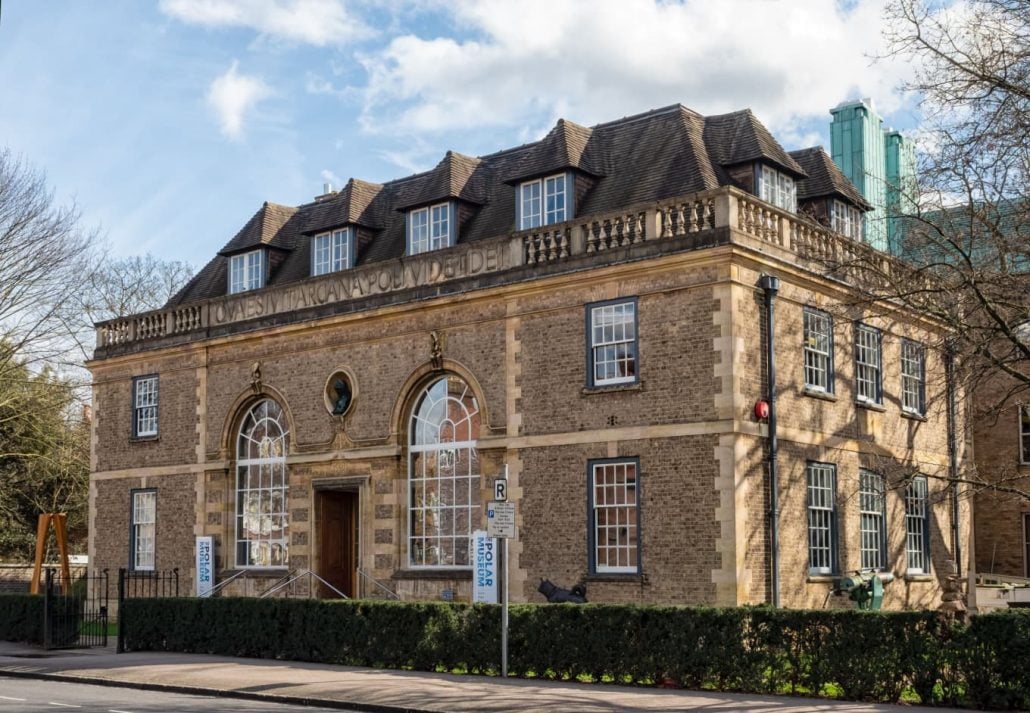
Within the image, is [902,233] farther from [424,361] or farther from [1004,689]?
[424,361]

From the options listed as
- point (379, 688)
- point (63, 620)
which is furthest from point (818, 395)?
point (63, 620)

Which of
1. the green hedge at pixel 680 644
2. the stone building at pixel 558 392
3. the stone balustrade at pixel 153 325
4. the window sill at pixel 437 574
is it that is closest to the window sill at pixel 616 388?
the stone building at pixel 558 392

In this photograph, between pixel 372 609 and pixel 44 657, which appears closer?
pixel 372 609

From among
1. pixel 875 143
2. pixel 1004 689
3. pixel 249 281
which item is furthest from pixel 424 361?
pixel 875 143

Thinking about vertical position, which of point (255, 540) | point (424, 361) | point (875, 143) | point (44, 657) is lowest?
point (44, 657)

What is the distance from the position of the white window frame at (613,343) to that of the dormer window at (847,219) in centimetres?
640

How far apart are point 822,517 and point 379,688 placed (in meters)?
10.3

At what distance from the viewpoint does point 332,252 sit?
3209 centimetres

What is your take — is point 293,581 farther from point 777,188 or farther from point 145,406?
point 777,188

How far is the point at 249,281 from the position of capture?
112ft

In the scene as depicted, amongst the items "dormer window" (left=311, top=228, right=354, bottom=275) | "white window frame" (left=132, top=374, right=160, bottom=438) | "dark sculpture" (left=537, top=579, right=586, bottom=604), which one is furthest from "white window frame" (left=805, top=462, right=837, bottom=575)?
"white window frame" (left=132, top=374, right=160, bottom=438)

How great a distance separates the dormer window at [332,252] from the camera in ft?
104

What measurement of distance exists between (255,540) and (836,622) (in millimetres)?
17335

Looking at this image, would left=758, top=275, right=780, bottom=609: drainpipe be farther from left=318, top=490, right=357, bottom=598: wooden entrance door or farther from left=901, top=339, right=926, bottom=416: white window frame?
left=318, top=490, right=357, bottom=598: wooden entrance door
